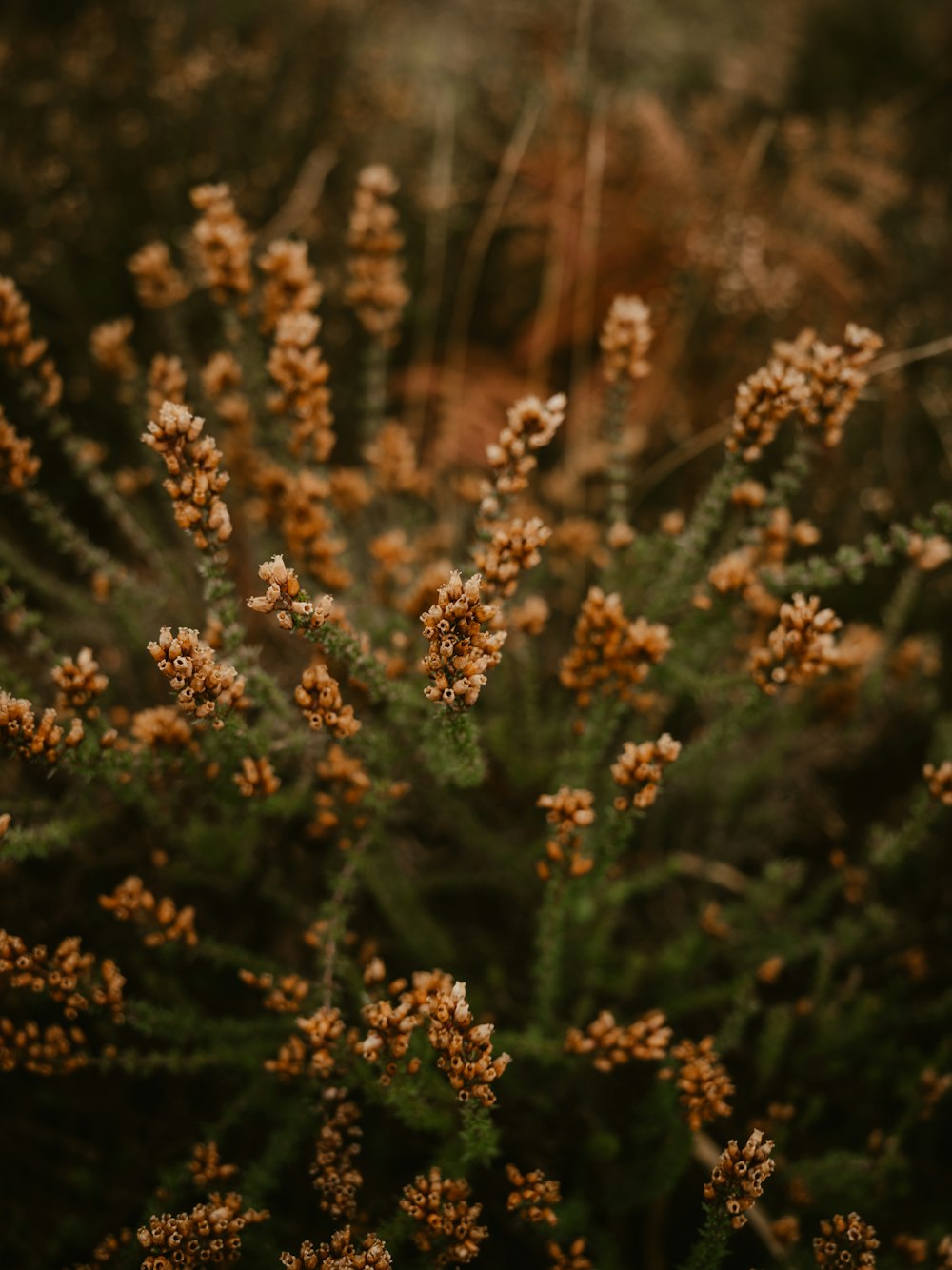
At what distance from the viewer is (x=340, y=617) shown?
1745 millimetres

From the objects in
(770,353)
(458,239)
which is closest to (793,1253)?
(770,353)

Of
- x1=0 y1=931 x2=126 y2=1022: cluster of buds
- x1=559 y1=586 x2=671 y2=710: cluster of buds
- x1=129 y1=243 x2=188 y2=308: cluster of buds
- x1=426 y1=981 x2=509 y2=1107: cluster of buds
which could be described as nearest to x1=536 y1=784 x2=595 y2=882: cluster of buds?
x1=559 y1=586 x2=671 y2=710: cluster of buds

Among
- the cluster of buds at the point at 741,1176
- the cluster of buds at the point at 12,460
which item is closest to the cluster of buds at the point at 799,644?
the cluster of buds at the point at 741,1176

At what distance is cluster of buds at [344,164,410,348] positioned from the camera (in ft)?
6.92

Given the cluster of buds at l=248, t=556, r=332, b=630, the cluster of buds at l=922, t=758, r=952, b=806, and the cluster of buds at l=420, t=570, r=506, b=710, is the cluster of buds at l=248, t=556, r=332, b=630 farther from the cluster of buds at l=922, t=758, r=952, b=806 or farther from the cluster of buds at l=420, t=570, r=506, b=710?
the cluster of buds at l=922, t=758, r=952, b=806

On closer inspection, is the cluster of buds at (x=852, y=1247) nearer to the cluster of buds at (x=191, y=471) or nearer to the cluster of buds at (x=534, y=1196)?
the cluster of buds at (x=534, y=1196)

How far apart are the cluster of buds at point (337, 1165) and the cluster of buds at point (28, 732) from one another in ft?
2.56

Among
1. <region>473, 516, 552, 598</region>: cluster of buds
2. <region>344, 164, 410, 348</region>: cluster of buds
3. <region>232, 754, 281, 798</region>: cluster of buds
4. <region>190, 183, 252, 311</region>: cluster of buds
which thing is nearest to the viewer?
<region>473, 516, 552, 598</region>: cluster of buds

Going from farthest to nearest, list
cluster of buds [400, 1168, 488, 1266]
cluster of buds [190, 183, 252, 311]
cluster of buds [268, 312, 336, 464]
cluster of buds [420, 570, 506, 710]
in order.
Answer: cluster of buds [190, 183, 252, 311] < cluster of buds [268, 312, 336, 464] < cluster of buds [400, 1168, 488, 1266] < cluster of buds [420, 570, 506, 710]

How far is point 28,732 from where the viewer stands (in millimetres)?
1530

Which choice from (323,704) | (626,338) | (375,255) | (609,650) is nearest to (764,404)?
(626,338)

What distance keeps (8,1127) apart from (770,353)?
10.6 ft

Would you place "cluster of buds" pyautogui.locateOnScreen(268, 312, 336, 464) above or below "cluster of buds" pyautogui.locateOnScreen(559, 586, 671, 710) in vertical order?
above

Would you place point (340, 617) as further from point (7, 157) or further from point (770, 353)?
point (7, 157)
